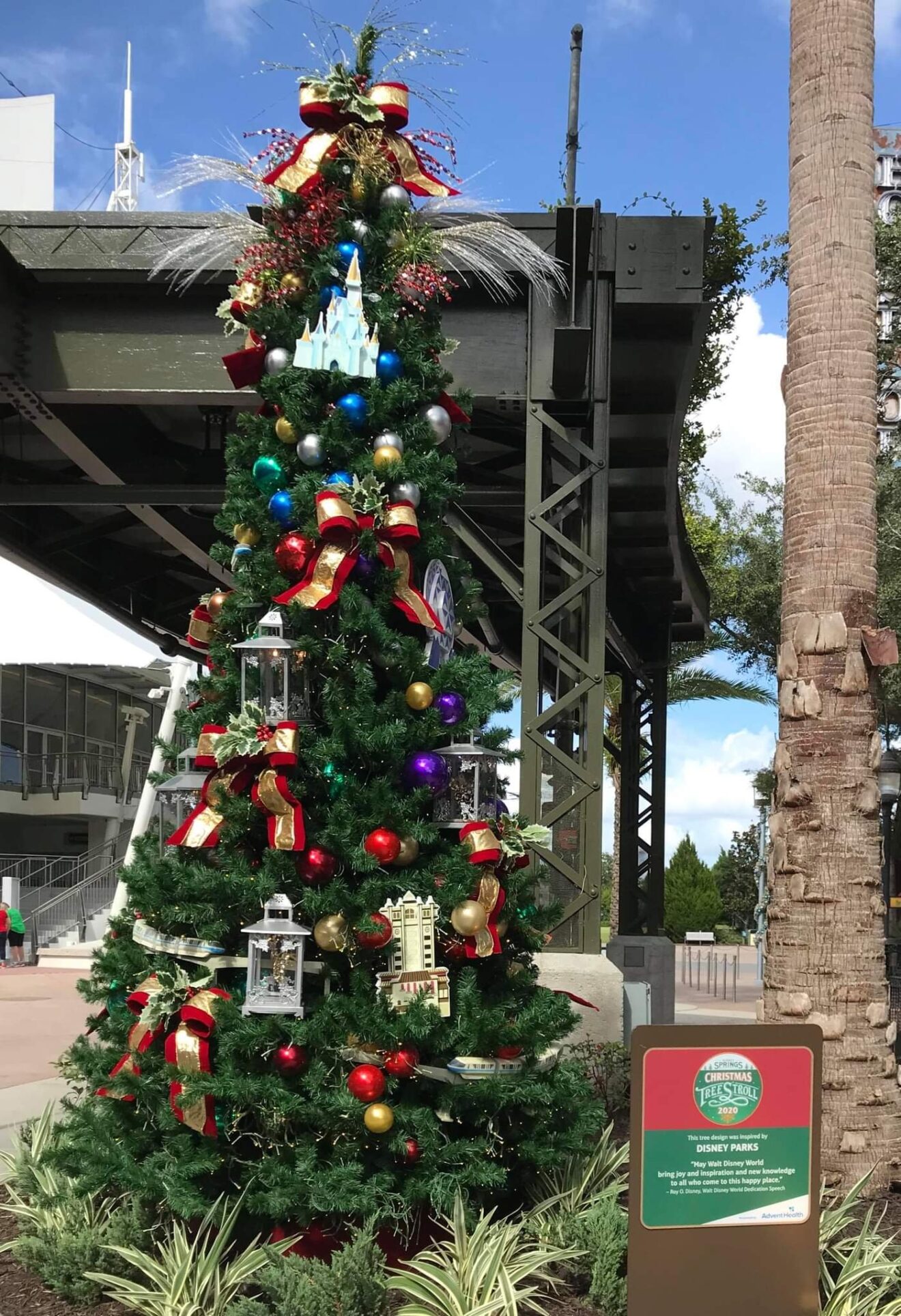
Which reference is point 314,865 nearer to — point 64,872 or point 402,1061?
point 402,1061

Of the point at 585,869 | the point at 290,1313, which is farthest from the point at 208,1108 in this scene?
the point at 585,869

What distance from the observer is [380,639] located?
5.11 meters

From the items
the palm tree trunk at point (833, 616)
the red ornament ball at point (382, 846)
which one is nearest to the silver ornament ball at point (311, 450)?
the red ornament ball at point (382, 846)

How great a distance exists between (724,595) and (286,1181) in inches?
1016

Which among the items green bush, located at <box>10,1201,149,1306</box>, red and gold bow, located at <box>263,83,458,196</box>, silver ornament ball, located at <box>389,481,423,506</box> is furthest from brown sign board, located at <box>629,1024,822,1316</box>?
red and gold bow, located at <box>263,83,458,196</box>

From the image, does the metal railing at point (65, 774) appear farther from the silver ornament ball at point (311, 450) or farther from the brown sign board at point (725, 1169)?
the brown sign board at point (725, 1169)

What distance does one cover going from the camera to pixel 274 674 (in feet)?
16.6

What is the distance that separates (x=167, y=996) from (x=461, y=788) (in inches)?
53.8

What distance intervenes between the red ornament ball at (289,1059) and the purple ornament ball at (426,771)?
1.06 metres

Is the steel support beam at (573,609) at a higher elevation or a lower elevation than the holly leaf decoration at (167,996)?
higher

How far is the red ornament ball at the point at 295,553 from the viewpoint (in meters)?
5.16

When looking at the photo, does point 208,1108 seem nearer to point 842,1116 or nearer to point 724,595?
point 842,1116

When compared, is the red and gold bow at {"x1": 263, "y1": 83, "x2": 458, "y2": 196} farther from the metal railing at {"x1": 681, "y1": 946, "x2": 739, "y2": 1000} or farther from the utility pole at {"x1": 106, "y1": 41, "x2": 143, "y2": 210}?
the metal railing at {"x1": 681, "y1": 946, "x2": 739, "y2": 1000}

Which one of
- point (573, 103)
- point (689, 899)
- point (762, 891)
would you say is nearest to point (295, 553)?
point (573, 103)
